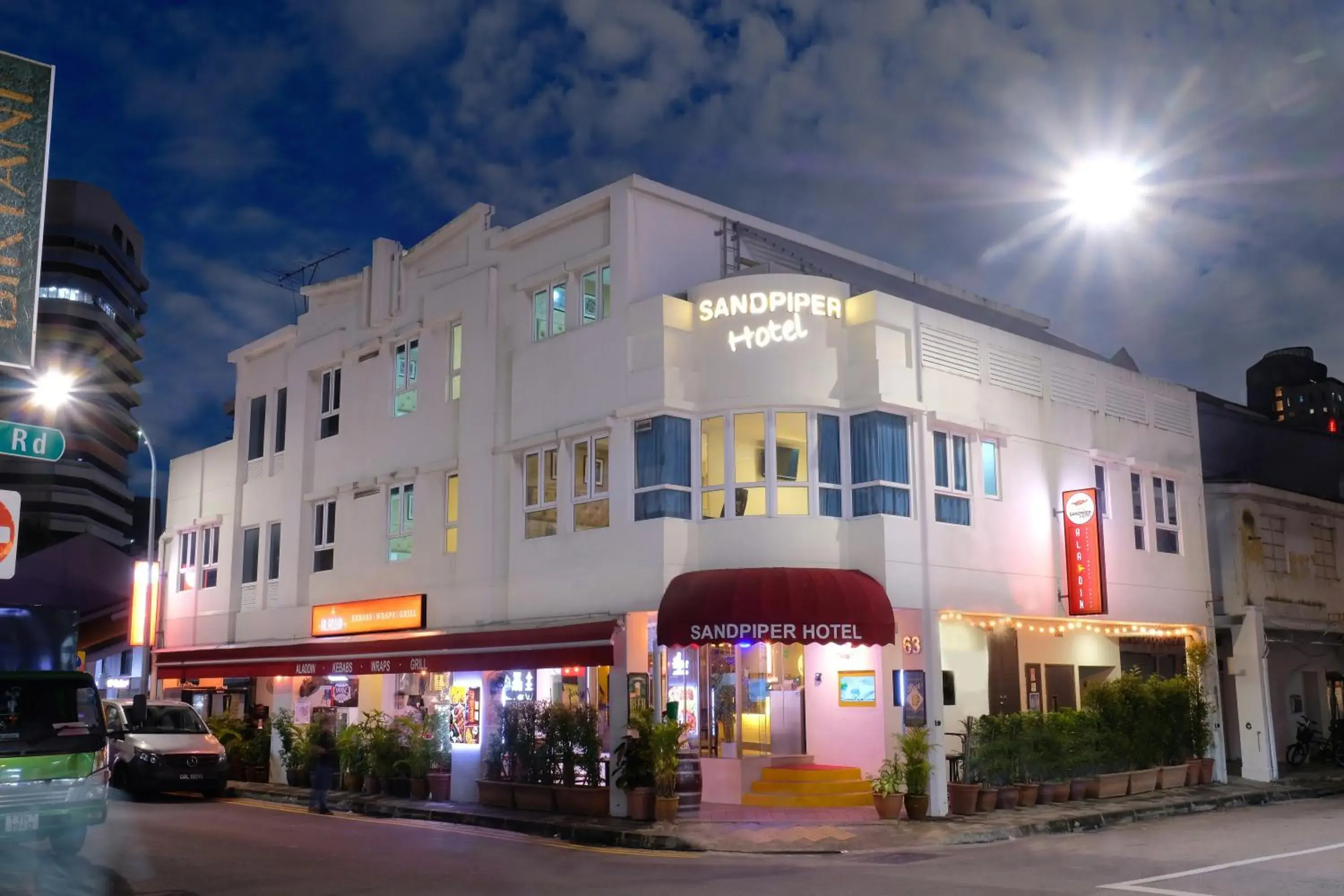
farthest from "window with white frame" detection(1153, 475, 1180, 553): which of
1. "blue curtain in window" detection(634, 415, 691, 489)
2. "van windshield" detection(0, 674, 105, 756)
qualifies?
"van windshield" detection(0, 674, 105, 756)

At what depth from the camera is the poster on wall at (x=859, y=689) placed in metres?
21.0

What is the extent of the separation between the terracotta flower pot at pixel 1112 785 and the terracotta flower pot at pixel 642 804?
28.2 feet

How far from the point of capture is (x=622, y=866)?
15344mm

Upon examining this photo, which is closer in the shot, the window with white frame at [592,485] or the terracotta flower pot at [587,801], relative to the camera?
the terracotta flower pot at [587,801]

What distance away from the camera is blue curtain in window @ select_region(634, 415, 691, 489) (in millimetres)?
20859

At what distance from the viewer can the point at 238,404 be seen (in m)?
33.1

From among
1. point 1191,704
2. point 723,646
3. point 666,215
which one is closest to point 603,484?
point 723,646

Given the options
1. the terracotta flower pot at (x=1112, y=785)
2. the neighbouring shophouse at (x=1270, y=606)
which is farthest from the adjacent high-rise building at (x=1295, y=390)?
the terracotta flower pot at (x=1112, y=785)

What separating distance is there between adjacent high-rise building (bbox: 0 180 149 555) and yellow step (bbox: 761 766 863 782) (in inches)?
3810

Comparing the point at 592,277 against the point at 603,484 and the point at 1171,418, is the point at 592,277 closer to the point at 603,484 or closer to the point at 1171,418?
the point at 603,484

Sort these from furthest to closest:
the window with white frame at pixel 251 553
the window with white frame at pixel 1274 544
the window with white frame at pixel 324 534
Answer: the window with white frame at pixel 251 553
the window with white frame at pixel 324 534
the window with white frame at pixel 1274 544

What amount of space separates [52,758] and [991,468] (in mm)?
16239

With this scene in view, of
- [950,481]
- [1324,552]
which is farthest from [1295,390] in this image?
[950,481]

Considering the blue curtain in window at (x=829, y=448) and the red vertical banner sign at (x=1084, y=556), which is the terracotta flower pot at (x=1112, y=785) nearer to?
the red vertical banner sign at (x=1084, y=556)
